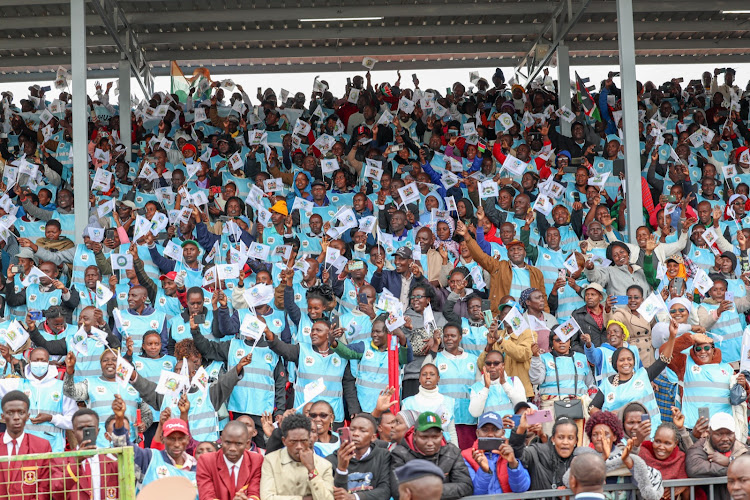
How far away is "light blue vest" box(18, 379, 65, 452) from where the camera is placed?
28.2 feet

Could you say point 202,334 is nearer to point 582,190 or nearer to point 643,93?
point 582,190

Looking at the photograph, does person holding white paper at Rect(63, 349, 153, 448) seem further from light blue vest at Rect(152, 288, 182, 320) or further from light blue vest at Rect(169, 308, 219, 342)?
light blue vest at Rect(152, 288, 182, 320)

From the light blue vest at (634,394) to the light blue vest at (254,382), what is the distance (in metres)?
2.86

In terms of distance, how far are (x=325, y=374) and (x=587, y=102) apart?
31.5 ft

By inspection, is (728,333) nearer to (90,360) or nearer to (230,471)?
(230,471)

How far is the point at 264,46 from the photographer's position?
63.3ft

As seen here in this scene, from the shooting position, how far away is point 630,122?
1241 cm

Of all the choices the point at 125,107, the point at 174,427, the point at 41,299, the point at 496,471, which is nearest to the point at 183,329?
the point at 41,299

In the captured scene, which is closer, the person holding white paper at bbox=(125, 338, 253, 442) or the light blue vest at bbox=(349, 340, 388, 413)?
the person holding white paper at bbox=(125, 338, 253, 442)

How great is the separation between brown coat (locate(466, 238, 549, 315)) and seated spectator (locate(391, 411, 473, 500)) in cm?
441

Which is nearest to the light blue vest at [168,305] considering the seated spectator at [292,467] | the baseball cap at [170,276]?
the baseball cap at [170,276]

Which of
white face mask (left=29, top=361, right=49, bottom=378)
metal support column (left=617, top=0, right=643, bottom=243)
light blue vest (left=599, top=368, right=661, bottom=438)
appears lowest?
light blue vest (left=599, top=368, right=661, bottom=438)

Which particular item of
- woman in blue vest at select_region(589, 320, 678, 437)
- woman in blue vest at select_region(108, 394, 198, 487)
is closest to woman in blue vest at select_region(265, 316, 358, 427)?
woman in blue vest at select_region(108, 394, 198, 487)

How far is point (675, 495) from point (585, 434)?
1.04 m
